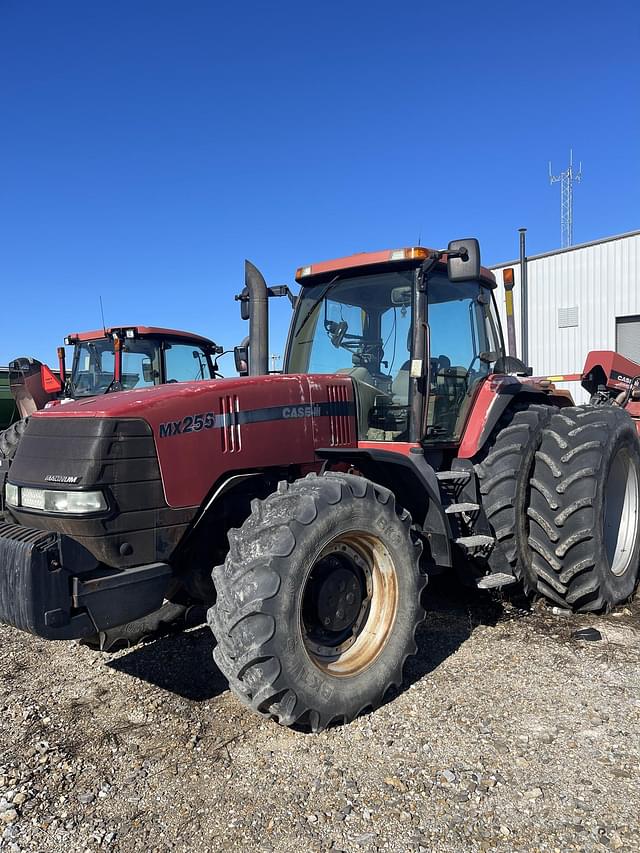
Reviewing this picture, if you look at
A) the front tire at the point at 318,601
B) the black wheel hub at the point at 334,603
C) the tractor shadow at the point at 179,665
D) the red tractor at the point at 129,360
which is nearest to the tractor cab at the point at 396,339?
the front tire at the point at 318,601

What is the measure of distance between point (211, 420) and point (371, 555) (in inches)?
42.9

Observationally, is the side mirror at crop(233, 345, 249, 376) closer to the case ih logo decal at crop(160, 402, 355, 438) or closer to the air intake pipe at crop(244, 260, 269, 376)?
the air intake pipe at crop(244, 260, 269, 376)

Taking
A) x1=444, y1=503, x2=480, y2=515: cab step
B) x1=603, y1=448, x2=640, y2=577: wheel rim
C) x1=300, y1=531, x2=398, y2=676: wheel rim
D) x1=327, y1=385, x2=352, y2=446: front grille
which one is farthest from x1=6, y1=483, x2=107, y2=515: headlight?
x1=603, y1=448, x2=640, y2=577: wheel rim

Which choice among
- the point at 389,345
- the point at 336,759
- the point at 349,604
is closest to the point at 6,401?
the point at 389,345

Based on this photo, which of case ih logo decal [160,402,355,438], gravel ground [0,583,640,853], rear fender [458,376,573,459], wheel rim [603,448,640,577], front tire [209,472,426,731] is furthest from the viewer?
wheel rim [603,448,640,577]

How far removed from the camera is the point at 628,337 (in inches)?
683

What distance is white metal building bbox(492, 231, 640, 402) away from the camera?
17094 mm

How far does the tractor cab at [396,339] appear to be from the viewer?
4.15m

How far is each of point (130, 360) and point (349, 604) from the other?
668 centimetres

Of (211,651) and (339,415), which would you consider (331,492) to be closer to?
(339,415)

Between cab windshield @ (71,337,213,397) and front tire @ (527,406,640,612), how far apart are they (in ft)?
19.6

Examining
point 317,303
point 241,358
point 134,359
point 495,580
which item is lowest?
point 495,580

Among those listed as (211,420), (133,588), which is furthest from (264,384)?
(133,588)

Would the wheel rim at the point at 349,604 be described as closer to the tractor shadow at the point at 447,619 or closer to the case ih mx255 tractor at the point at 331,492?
the case ih mx255 tractor at the point at 331,492
